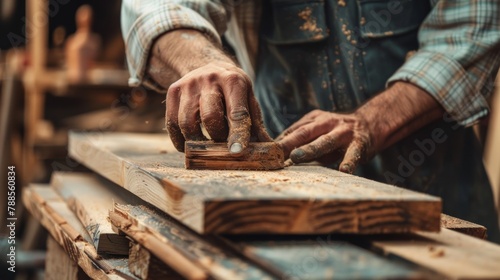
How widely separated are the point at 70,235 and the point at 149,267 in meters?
0.67

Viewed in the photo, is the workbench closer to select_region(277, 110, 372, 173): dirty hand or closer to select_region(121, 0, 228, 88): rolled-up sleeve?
select_region(277, 110, 372, 173): dirty hand

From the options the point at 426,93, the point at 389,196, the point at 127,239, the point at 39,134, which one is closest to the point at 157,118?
the point at 39,134

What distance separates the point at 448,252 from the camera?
1.35 meters

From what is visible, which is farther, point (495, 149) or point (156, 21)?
point (495, 149)

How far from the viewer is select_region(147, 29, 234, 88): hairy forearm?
221 cm

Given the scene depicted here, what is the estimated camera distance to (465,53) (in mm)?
2453

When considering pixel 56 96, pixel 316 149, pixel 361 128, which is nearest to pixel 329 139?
pixel 316 149

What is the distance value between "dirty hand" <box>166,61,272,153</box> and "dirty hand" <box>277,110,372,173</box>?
0.22m

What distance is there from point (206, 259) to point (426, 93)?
1324mm

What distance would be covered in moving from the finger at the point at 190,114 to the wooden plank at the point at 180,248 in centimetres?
25

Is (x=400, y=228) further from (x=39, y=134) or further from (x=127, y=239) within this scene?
(x=39, y=134)

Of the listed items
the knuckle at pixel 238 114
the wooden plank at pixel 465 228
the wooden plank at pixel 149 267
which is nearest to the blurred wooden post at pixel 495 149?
the wooden plank at pixel 465 228

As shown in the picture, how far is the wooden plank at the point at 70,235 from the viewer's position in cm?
178

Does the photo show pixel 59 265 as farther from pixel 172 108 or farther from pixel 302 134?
pixel 302 134
